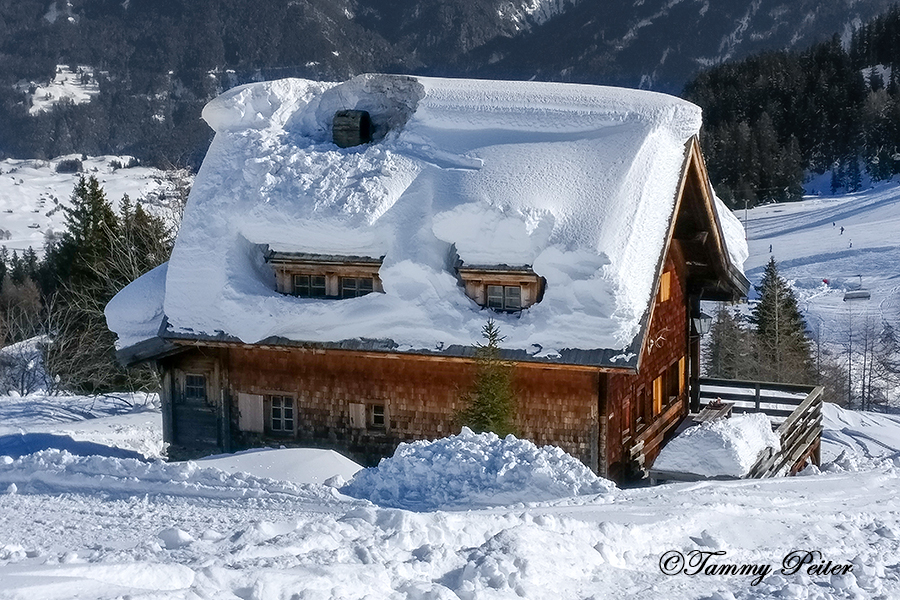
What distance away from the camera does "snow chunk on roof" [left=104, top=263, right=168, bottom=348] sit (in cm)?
1619

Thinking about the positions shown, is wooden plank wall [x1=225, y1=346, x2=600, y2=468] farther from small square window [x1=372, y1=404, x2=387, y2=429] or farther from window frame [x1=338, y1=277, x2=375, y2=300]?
window frame [x1=338, y1=277, x2=375, y2=300]

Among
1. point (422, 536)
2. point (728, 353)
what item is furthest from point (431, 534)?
point (728, 353)

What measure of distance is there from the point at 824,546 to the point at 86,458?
8204 mm

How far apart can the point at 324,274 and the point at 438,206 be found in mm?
2206

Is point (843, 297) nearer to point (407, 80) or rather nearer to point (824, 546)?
point (407, 80)

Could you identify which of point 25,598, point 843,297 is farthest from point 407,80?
point 843,297

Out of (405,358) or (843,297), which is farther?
(843,297)

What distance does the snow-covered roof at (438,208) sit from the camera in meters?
14.4

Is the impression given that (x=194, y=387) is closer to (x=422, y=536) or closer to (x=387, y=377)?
(x=387, y=377)

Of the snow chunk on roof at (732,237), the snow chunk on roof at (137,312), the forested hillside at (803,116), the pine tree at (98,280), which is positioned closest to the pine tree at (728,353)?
the snow chunk on roof at (732,237)

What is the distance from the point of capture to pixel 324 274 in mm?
15914

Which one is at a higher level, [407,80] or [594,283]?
[407,80]

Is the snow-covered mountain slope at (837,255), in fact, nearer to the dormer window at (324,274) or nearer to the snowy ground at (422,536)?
the dormer window at (324,274)

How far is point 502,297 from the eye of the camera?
593 inches
